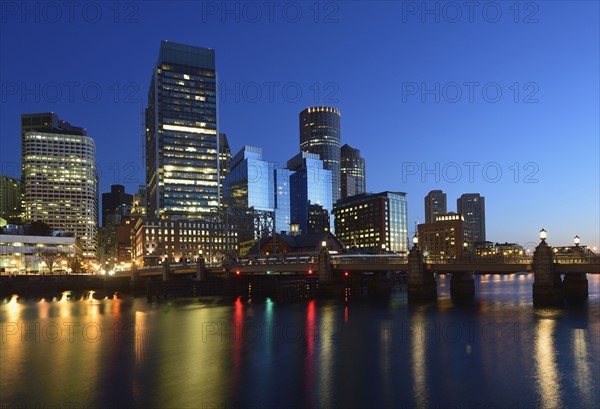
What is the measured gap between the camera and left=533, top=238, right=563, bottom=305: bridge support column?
64.1 metres

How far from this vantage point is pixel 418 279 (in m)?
78.1

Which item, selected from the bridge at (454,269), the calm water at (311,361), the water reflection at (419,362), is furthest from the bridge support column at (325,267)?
the water reflection at (419,362)

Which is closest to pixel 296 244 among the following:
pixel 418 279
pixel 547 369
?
pixel 418 279

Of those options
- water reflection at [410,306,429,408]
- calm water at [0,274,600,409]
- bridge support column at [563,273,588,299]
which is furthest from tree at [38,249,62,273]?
water reflection at [410,306,429,408]

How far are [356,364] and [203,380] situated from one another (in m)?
10.5

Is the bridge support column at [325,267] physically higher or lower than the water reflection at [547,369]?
higher

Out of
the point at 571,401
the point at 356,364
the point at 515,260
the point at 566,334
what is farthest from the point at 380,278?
the point at 571,401

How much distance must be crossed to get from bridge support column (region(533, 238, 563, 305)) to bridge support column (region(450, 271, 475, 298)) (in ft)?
76.2

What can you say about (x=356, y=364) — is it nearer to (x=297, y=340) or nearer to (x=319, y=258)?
(x=297, y=340)

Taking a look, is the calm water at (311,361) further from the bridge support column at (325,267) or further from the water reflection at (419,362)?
the bridge support column at (325,267)

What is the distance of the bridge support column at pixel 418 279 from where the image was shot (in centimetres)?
7581

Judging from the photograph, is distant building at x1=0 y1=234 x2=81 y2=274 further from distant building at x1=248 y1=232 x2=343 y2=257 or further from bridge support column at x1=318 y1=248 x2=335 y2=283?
bridge support column at x1=318 y1=248 x2=335 y2=283

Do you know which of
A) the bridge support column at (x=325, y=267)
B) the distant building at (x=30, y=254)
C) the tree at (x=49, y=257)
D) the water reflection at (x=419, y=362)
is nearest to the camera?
the water reflection at (x=419, y=362)

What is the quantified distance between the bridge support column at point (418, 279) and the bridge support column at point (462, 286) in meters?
10.9
